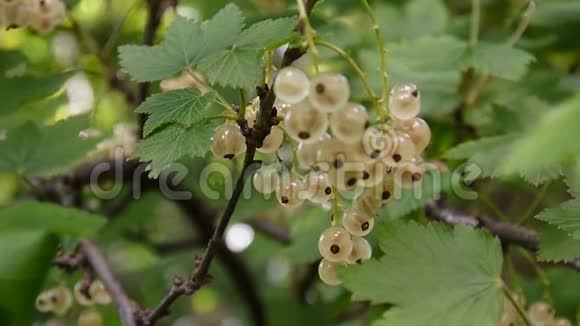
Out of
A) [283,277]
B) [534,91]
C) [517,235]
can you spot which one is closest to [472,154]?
[517,235]

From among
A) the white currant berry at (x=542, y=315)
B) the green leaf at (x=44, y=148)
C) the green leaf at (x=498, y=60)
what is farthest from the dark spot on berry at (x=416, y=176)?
the green leaf at (x=44, y=148)

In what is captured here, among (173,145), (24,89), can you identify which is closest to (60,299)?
(24,89)

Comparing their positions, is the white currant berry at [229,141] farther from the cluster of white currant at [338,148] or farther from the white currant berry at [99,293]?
the white currant berry at [99,293]

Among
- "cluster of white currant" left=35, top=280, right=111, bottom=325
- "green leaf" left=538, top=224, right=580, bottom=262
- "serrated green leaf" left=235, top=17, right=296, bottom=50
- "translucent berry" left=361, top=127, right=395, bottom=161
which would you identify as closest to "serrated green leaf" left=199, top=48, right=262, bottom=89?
"serrated green leaf" left=235, top=17, right=296, bottom=50

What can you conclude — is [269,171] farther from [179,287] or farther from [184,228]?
[184,228]

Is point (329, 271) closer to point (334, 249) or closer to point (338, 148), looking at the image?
point (334, 249)
